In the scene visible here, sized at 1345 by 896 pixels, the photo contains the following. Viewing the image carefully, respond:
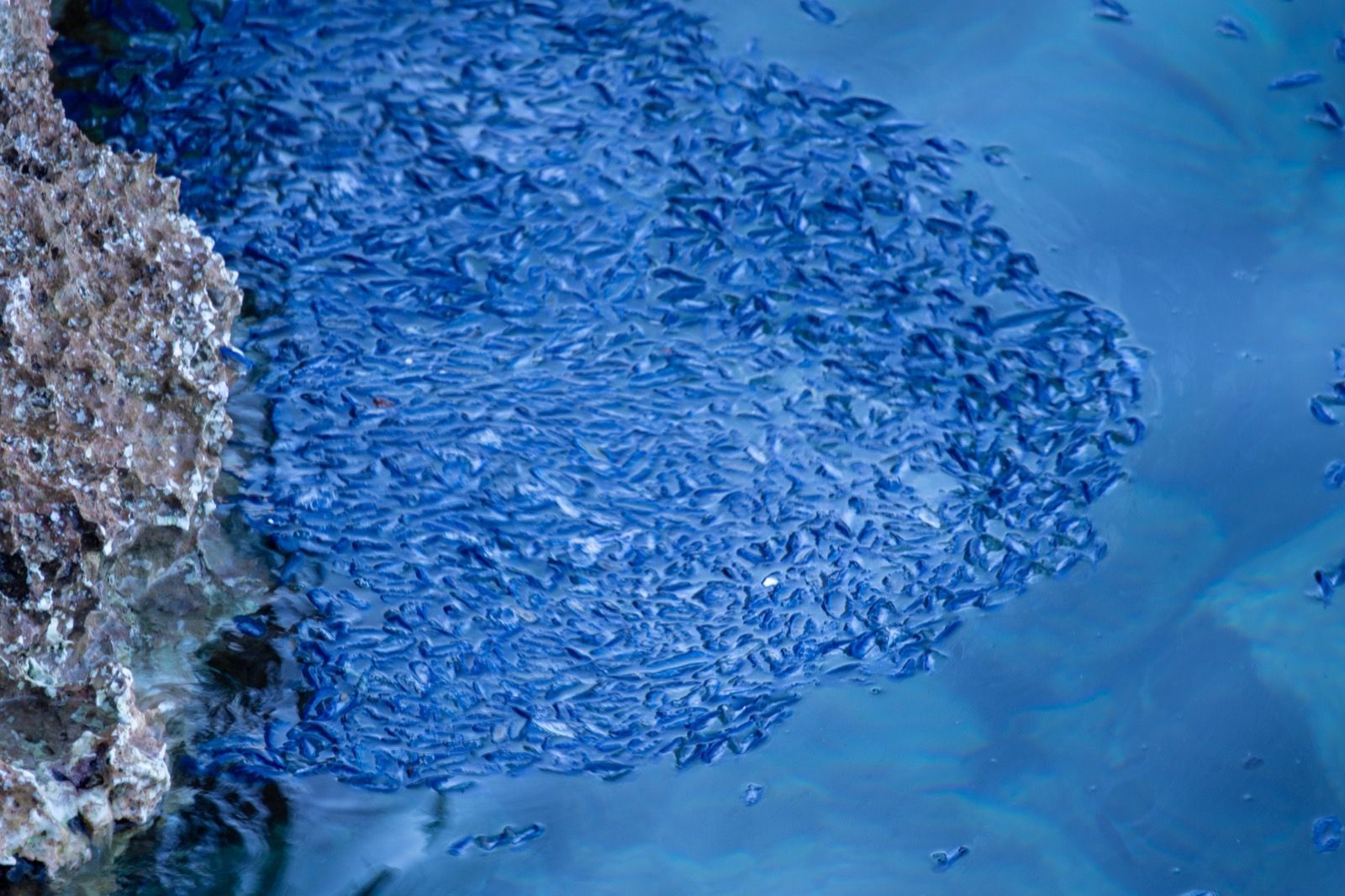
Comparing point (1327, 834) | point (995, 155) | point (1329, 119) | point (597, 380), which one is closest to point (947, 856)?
point (1327, 834)

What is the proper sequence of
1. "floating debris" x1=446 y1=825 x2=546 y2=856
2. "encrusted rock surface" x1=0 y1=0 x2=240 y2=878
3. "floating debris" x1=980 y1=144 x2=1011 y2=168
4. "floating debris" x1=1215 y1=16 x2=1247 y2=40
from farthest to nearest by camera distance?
"floating debris" x1=1215 y1=16 x2=1247 y2=40, "floating debris" x1=980 y1=144 x2=1011 y2=168, "floating debris" x1=446 y1=825 x2=546 y2=856, "encrusted rock surface" x1=0 y1=0 x2=240 y2=878

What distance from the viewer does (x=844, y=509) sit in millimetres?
2254

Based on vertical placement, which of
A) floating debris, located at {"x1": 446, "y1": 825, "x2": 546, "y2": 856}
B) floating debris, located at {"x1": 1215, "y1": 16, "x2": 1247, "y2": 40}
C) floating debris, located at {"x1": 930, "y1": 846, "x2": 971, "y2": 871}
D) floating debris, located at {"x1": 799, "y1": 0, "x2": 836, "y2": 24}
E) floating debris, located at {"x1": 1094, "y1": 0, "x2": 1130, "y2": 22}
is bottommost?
floating debris, located at {"x1": 930, "y1": 846, "x2": 971, "y2": 871}

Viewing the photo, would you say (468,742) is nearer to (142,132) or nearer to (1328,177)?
(142,132)

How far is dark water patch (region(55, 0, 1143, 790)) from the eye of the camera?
6.72 feet

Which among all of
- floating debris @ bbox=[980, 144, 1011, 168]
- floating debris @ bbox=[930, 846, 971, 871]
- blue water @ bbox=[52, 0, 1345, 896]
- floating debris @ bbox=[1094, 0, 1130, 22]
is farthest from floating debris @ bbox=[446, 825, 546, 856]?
floating debris @ bbox=[1094, 0, 1130, 22]

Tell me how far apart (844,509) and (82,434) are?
1.16 m

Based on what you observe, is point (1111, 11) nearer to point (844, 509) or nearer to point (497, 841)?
point (844, 509)

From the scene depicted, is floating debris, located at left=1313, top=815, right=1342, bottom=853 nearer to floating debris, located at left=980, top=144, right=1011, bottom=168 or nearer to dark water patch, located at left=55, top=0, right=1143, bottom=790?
dark water patch, located at left=55, top=0, right=1143, bottom=790

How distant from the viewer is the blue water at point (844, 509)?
193 cm

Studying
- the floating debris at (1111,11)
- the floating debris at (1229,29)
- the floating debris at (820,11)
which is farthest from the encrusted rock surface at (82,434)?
the floating debris at (1229,29)

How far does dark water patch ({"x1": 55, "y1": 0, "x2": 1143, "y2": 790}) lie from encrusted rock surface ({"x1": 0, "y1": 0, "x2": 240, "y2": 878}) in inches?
6.7

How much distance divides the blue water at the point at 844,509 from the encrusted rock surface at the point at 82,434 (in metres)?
0.14

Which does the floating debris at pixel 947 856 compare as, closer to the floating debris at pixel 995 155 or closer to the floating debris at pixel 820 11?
the floating debris at pixel 995 155
